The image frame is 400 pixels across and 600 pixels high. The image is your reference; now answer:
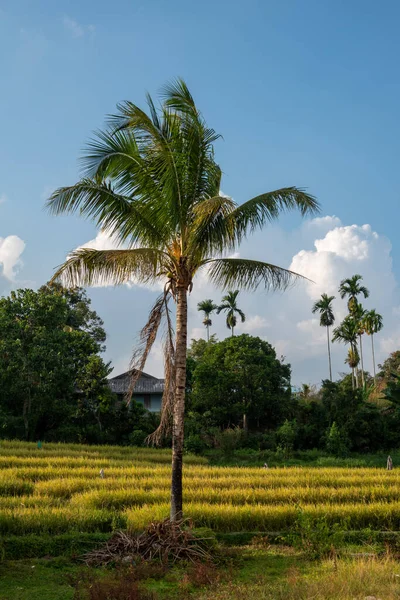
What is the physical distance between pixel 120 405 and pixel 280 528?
74.8 ft

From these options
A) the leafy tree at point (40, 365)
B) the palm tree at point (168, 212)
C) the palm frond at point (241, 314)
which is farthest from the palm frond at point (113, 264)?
the palm frond at point (241, 314)

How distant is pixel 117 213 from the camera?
12148 mm

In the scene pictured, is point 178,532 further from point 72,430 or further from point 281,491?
point 72,430

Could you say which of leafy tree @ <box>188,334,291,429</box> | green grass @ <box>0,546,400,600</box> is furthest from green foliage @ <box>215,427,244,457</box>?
green grass @ <box>0,546,400,600</box>

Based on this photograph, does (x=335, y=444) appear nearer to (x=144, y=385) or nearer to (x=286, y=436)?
(x=286, y=436)

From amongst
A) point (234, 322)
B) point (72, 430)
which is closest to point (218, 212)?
point (72, 430)

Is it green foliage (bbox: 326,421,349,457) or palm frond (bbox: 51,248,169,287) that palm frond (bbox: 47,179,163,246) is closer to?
palm frond (bbox: 51,248,169,287)

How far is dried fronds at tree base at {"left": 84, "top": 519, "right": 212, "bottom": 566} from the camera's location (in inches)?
399

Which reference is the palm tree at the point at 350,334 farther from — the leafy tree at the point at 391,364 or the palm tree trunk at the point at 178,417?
the palm tree trunk at the point at 178,417

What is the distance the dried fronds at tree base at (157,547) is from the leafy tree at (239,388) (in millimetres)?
24520

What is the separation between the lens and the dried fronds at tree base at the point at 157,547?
1013cm

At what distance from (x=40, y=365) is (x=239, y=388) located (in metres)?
11.8

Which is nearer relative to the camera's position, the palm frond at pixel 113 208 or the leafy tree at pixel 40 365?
the palm frond at pixel 113 208

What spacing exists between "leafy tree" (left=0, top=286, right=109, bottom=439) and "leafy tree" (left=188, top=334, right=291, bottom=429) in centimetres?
620
